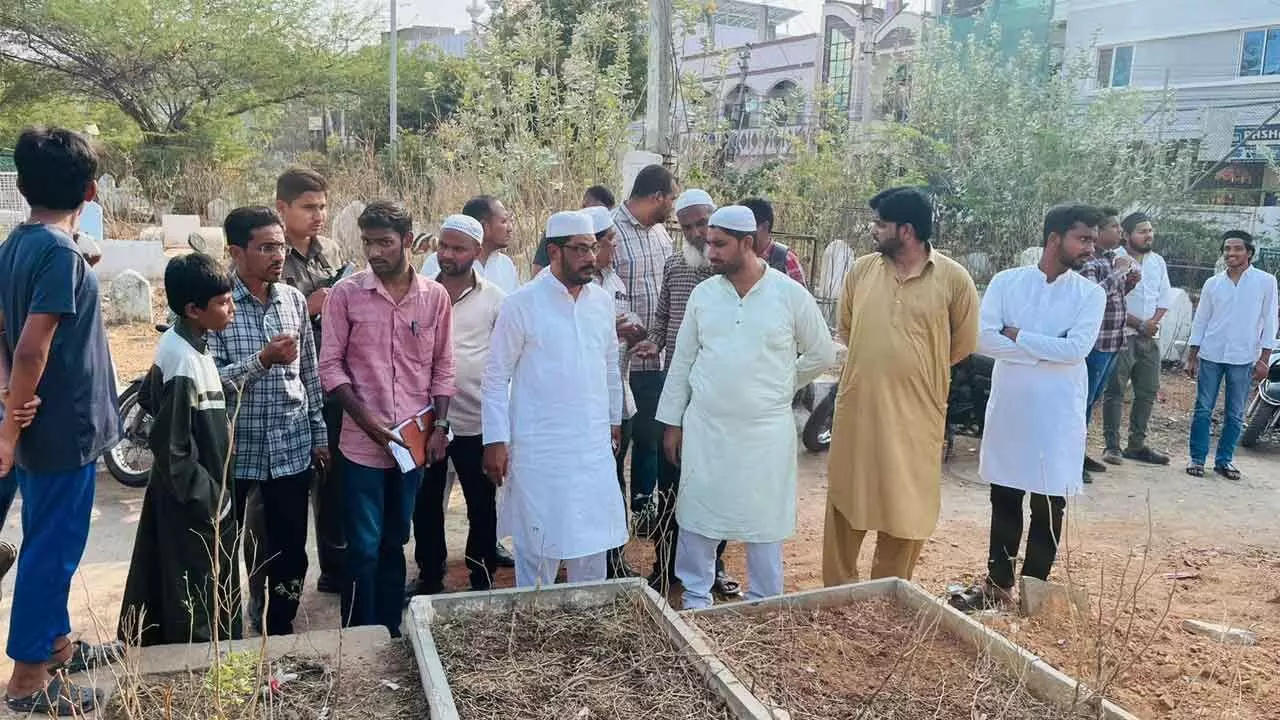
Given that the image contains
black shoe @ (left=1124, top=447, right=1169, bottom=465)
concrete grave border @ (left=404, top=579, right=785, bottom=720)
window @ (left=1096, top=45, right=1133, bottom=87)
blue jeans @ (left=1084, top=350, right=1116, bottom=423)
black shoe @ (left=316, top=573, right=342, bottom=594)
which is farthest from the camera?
window @ (left=1096, top=45, right=1133, bottom=87)

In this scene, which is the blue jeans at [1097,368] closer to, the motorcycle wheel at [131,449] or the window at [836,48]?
the motorcycle wheel at [131,449]

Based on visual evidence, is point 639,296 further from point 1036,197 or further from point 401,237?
point 1036,197

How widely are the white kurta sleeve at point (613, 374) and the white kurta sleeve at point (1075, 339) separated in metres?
1.73

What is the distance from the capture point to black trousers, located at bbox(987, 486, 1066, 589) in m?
4.14

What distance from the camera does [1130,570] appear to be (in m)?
4.89

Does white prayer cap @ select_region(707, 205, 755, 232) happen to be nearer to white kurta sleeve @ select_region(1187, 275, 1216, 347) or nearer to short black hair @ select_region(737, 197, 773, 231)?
short black hair @ select_region(737, 197, 773, 231)

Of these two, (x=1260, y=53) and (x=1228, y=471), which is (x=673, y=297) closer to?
(x=1228, y=471)

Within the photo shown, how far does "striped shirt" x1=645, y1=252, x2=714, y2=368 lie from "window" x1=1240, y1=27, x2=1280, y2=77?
736 inches

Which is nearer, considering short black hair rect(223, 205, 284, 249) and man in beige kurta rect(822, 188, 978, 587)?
short black hair rect(223, 205, 284, 249)

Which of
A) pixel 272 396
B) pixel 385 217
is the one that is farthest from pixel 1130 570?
pixel 272 396

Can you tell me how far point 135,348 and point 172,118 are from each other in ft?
44.9

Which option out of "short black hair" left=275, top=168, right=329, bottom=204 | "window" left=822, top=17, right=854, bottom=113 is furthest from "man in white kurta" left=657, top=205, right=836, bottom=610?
"window" left=822, top=17, right=854, bottom=113

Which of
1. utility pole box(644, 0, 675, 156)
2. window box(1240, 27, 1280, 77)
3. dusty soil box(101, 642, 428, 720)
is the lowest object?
dusty soil box(101, 642, 428, 720)

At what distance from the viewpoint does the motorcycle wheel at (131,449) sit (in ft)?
17.6
